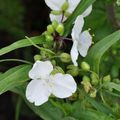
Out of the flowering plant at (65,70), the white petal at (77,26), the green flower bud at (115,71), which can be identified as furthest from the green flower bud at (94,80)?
the green flower bud at (115,71)

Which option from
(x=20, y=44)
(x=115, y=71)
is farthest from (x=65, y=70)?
(x=115, y=71)

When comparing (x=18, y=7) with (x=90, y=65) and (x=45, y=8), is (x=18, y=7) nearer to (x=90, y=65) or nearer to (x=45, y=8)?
(x=45, y=8)

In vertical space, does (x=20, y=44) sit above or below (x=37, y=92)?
above

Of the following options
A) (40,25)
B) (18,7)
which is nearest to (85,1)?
(18,7)

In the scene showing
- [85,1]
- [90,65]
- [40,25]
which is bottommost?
[40,25]

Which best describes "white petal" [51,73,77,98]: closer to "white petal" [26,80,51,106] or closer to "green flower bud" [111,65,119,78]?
"white petal" [26,80,51,106]

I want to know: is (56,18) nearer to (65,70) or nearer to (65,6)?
(65,6)

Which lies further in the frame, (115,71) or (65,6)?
(115,71)

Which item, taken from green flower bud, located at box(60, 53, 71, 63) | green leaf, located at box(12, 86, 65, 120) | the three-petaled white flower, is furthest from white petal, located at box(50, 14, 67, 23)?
green leaf, located at box(12, 86, 65, 120)
